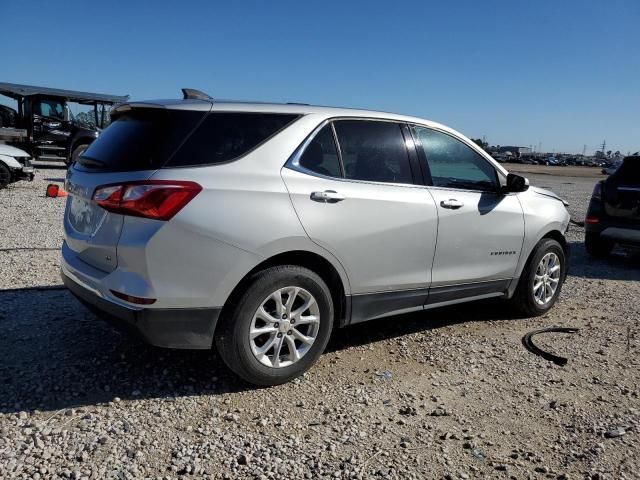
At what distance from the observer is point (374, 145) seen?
410 cm

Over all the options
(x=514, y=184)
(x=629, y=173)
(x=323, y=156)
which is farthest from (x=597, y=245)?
(x=323, y=156)

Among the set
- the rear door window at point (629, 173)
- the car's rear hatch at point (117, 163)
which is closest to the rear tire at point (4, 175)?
the car's rear hatch at point (117, 163)

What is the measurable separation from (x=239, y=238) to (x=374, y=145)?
54.4 inches

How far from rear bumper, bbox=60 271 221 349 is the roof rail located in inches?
58.5

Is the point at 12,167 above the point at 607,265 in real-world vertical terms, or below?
above

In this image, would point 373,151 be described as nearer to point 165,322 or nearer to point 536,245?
point 165,322

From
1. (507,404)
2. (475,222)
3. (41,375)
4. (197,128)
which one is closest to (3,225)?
(41,375)

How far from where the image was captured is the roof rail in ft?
12.8

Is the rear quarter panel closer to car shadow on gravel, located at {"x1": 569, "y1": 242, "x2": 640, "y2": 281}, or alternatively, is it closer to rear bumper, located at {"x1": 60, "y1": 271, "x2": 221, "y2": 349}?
rear bumper, located at {"x1": 60, "y1": 271, "x2": 221, "y2": 349}

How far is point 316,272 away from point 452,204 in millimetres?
1314

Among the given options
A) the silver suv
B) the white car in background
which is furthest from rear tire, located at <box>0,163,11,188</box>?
the silver suv

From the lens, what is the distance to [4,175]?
42.5 feet

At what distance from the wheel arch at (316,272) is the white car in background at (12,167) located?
11.7 m

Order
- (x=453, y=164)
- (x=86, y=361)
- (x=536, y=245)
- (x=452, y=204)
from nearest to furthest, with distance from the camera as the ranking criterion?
(x=86, y=361) → (x=452, y=204) → (x=453, y=164) → (x=536, y=245)
